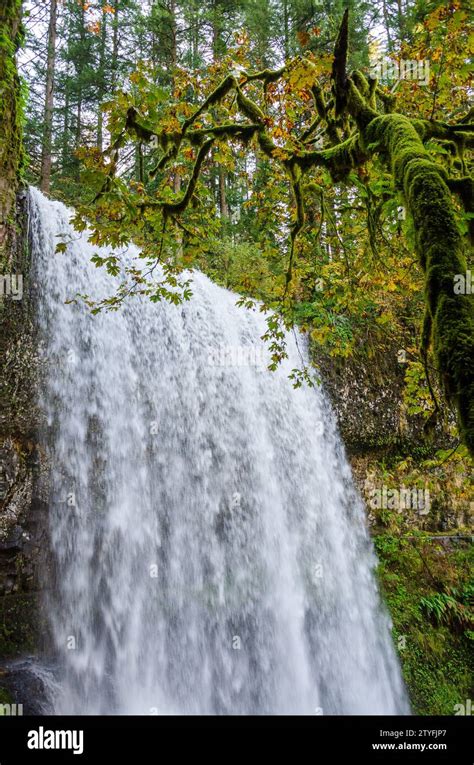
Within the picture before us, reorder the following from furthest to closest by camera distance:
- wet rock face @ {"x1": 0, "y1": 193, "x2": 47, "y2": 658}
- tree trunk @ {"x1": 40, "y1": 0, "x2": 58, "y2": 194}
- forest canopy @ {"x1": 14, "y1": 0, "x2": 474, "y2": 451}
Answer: tree trunk @ {"x1": 40, "y1": 0, "x2": 58, "y2": 194} < wet rock face @ {"x1": 0, "y1": 193, "x2": 47, "y2": 658} < forest canopy @ {"x1": 14, "y1": 0, "x2": 474, "y2": 451}

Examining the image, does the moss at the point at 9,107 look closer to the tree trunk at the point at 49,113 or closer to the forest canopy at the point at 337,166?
the forest canopy at the point at 337,166

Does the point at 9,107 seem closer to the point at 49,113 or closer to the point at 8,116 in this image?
the point at 8,116

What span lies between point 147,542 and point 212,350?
13.4 feet

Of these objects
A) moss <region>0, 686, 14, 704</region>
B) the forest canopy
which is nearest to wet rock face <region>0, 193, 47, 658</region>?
moss <region>0, 686, 14, 704</region>

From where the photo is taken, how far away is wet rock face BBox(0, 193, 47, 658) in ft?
20.1

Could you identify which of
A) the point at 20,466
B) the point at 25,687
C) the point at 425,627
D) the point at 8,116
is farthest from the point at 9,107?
the point at 425,627

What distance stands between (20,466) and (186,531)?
291 cm

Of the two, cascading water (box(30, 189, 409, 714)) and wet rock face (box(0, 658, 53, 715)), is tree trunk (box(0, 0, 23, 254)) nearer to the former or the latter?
cascading water (box(30, 189, 409, 714))

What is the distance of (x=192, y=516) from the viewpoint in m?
7.86

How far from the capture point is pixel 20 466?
21.3 feet

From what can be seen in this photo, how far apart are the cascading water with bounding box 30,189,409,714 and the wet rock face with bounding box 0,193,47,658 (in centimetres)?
25

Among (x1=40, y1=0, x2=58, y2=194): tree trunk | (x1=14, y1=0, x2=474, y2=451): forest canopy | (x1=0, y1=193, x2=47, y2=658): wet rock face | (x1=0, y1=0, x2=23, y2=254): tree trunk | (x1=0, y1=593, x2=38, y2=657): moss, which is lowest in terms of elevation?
(x1=0, y1=593, x2=38, y2=657): moss

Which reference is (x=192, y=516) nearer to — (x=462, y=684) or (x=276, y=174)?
(x=276, y=174)

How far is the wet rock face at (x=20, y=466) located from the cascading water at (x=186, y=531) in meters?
0.25
